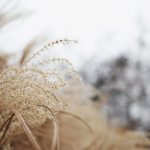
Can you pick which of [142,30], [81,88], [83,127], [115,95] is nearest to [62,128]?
[83,127]

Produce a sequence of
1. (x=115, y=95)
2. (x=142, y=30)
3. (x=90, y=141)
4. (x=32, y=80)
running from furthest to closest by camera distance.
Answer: (x=142, y=30), (x=115, y=95), (x=90, y=141), (x=32, y=80)

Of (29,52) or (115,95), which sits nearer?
(29,52)

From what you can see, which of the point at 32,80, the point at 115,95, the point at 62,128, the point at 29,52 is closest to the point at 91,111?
the point at 62,128

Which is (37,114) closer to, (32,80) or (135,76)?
(32,80)

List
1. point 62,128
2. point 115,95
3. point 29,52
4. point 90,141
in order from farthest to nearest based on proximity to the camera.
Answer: point 115,95, point 90,141, point 62,128, point 29,52

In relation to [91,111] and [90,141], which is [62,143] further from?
[91,111]

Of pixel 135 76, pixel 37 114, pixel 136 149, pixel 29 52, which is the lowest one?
pixel 37 114

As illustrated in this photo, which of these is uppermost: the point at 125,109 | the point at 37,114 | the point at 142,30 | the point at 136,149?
the point at 142,30

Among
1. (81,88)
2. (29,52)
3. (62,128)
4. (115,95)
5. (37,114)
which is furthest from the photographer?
(115,95)

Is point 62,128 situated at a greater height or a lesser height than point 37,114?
greater
